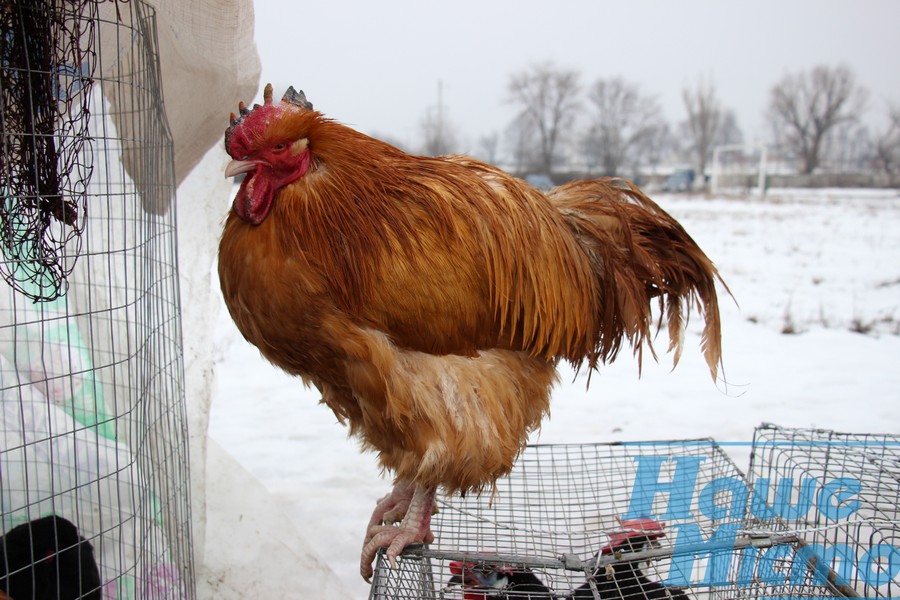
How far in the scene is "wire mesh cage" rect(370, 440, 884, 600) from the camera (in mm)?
1659

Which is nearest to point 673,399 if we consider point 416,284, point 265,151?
point 416,284

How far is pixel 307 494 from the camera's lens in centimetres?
294

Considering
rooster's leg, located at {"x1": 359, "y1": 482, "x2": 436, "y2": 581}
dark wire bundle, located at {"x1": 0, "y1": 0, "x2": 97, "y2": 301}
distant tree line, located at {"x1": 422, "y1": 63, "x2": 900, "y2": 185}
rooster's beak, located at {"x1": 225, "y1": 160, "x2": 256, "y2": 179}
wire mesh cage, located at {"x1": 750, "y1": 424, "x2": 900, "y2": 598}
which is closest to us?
dark wire bundle, located at {"x1": 0, "y1": 0, "x2": 97, "y2": 301}

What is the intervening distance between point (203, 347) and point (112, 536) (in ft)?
2.45

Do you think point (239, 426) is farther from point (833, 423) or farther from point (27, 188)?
point (833, 423)

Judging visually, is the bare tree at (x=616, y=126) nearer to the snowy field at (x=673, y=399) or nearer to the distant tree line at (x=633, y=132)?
the distant tree line at (x=633, y=132)

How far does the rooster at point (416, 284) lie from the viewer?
153cm

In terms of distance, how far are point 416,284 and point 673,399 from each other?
9.77 ft

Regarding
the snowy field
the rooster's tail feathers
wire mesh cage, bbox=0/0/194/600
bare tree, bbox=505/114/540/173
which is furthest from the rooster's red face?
bare tree, bbox=505/114/540/173

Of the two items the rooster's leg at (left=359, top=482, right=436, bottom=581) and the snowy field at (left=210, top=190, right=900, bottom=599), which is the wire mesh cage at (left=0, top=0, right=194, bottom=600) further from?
the snowy field at (left=210, top=190, right=900, bottom=599)

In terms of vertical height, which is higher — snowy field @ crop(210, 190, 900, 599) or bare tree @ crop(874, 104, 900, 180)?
bare tree @ crop(874, 104, 900, 180)

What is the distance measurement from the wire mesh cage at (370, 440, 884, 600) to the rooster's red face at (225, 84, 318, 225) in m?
1.08

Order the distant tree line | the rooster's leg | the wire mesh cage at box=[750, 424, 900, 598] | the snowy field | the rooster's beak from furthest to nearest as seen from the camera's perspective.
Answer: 1. the distant tree line
2. the snowy field
3. the rooster's leg
4. the wire mesh cage at box=[750, 424, 900, 598]
5. the rooster's beak

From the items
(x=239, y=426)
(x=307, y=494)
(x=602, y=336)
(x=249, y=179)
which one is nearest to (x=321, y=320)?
(x=249, y=179)
